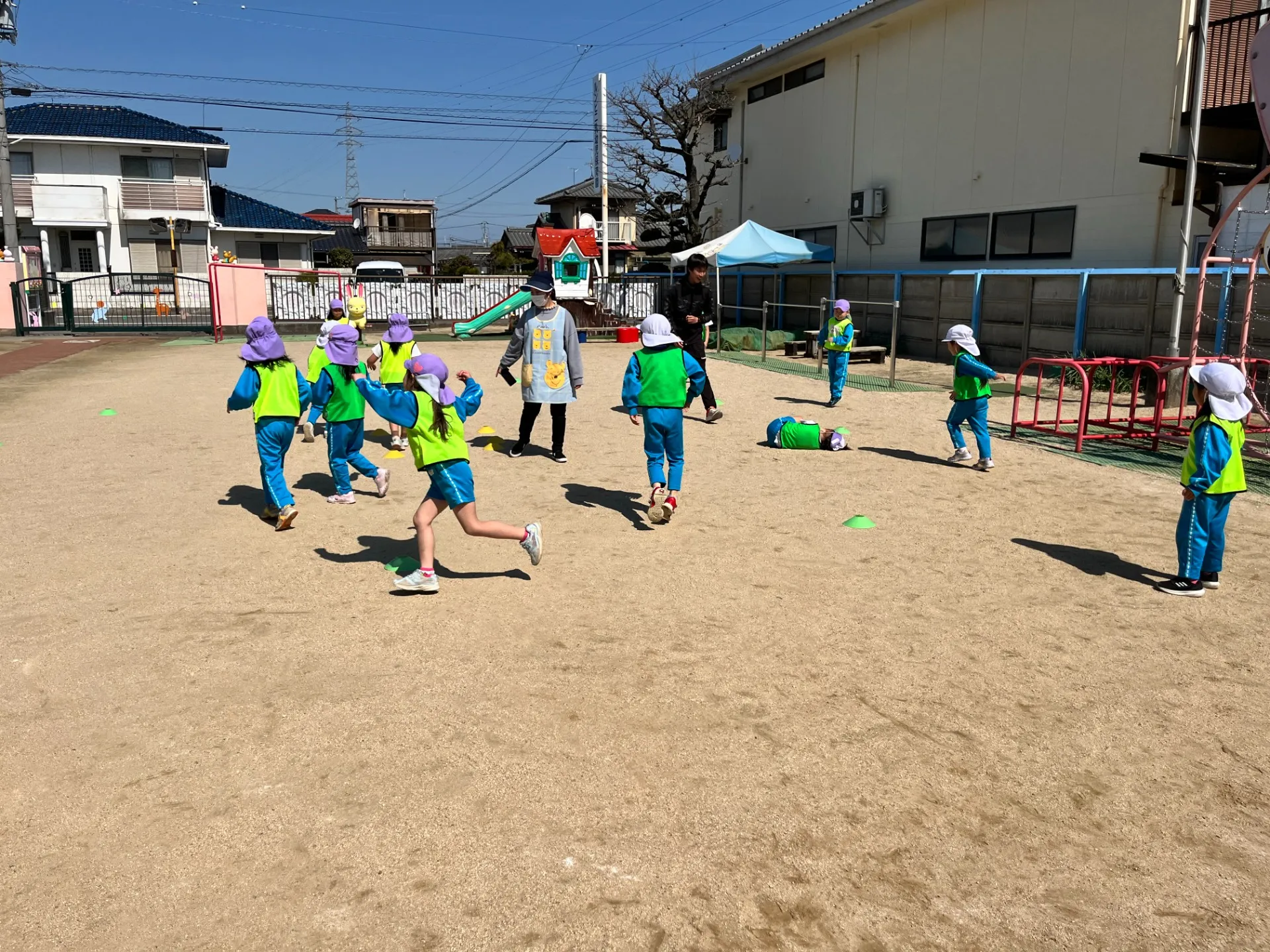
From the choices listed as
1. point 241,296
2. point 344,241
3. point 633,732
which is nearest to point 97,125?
point 241,296

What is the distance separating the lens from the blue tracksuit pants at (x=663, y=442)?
709 cm

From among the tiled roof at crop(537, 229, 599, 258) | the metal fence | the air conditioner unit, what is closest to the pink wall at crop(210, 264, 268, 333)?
the metal fence

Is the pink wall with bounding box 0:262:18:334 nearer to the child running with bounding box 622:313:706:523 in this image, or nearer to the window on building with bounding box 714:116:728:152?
the window on building with bounding box 714:116:728:152

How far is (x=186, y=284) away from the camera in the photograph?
3086 cm

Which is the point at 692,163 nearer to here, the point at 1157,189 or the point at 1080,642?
the point at 1157,189

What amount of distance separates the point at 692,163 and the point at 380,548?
28.3 m

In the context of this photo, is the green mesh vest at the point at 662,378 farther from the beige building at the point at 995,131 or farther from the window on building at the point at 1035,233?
the window on building at the point at 1035,233

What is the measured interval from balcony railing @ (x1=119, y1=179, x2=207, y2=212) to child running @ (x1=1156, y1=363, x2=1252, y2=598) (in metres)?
42.7

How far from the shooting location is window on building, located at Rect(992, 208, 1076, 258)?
58.9 feet

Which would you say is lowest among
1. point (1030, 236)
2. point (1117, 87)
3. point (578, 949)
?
point (578, 949)

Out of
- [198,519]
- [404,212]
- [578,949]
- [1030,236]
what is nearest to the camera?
[578,949]

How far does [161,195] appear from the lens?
4016 centimetres

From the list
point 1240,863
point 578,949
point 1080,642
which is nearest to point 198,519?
point 578,949

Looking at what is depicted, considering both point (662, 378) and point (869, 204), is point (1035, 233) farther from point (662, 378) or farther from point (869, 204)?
point (662, 378)
